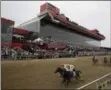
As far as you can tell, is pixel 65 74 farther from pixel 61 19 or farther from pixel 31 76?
pixel 61 19

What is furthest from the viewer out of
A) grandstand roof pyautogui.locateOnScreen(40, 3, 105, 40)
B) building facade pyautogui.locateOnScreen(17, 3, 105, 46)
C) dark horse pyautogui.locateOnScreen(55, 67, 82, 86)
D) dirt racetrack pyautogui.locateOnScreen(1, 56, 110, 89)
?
grandstand roof pyautogui.locateOnScreen(40, 3, 105, 40)

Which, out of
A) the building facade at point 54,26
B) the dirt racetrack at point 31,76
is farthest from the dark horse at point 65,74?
the building facade at point 54,26

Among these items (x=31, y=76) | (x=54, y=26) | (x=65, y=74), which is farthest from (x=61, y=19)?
(x=31, y=76)

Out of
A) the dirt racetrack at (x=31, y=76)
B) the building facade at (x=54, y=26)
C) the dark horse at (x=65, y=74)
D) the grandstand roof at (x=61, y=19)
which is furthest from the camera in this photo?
the grandstand roof at (x=61, y=19)

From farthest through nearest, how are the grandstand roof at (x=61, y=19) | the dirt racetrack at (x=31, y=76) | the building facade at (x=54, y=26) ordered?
the grandstand roof at (x=61, y=19)
the building facade at (x=54, y=26)
the dirt racetrack at (x=31, y=76)

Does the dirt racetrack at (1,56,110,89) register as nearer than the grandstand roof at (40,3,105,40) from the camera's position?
Yes

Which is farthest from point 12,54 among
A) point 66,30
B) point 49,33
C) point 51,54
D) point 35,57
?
point 66,30

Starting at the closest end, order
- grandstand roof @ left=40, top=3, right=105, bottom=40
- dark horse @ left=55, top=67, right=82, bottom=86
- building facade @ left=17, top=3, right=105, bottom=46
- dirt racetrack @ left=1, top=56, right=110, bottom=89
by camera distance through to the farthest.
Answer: dirt racetrack @ left=1, top=56, right=110, bottom=89 < dark horse @ left=55, top=67, right=82, bottom=86 < building facade @ left=17, top=3, right=105, bottom=46 < grandstand roof @ left=40, top=3, right=105, bottom=40

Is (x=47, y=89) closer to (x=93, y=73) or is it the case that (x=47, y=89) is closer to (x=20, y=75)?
(x=20, y=75)

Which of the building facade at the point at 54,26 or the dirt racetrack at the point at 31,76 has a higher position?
the building facade at the point at 54,26

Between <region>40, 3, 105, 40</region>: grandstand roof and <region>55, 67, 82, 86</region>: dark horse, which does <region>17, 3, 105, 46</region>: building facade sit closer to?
<region>40, 3, 105, 40</region>: grandstand roof

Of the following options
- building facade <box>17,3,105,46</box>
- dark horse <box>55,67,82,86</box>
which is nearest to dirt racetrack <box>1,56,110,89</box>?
dark horse <box>55,67,82,86</box>

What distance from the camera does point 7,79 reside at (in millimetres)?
5711

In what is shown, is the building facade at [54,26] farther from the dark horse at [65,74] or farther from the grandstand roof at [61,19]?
the dark horse at [65,74]
